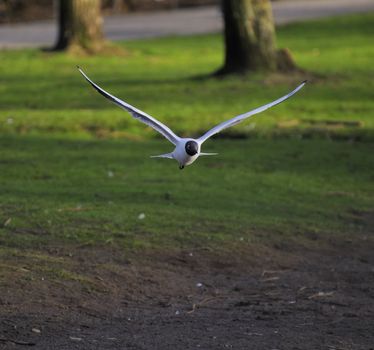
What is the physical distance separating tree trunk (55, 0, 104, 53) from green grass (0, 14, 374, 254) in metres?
0.70

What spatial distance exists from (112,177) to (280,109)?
561 centimetres

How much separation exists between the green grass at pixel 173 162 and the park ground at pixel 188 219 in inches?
1.2

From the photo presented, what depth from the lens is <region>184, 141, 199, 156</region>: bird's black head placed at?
20.4ft

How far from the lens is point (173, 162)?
14445 mm

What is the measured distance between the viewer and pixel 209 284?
9.73 metres

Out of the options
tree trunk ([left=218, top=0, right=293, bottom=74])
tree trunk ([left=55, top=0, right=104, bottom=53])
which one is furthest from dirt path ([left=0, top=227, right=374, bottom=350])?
tree trunk ([left=55, top=0, right=104, bottom=53])

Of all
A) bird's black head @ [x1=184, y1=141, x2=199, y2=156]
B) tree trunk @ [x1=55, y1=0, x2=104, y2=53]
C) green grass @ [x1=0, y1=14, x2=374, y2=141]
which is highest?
bird's black head @ [x1=184, y1=141, x2=199, y2=156]

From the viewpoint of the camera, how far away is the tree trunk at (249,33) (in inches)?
797

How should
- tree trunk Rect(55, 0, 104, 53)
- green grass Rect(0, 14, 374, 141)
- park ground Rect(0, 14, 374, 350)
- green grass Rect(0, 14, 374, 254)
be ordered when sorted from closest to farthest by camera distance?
Answer: 1. park ground Rect(0, 14, 374, 350)
2. green grass Rect(0, 14, 374, 254)
3. green grass Rect(0, 14, 374, 141)
4. tree trunk Rect(55, 0, 104, 53)

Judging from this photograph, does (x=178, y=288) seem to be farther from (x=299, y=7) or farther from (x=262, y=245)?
(x=299, y=7)

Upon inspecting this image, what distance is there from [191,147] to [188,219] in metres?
5.19

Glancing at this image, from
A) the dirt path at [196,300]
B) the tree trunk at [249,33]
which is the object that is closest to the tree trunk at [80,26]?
the tree trunk at [249,33]

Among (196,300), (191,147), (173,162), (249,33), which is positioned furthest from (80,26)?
(191,147)

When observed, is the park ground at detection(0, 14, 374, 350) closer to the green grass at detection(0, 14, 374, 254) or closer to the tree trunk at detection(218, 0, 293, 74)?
the green grass at detection(0, 14, 374, 254)
